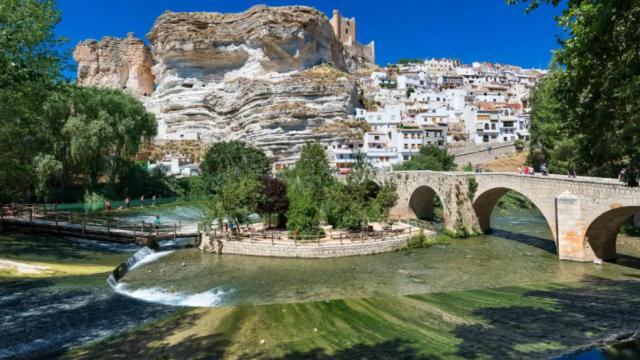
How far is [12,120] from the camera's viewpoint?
23297 millimetres

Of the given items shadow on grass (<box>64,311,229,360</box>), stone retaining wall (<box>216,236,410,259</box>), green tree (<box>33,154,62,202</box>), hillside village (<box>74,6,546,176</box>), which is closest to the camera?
shadow on grass (<box>64,311,229,360</box>)

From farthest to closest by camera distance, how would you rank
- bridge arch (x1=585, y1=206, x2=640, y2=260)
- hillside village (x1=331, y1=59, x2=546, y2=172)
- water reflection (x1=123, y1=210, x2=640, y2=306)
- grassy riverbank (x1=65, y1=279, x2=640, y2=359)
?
1. hillside village (x1=331, y1=59, x2=546, y2=172)
2. bridge arch (x1=585, y1=206, x2=640, y2=260)
3. water reflection (x1=123, y1=210, x2=640, y2=306)
4. grassy riverbank (x1=65, y1=279, x2=640, y2=359)

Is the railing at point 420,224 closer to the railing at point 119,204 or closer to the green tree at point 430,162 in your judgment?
the green tree at point 430,162

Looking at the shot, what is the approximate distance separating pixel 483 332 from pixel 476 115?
217ft

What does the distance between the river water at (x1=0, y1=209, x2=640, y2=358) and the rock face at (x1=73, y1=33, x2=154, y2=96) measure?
10488 centimetres

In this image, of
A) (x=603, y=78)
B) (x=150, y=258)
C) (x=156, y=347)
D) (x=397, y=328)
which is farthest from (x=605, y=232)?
(x=150, y=258)

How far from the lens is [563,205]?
62.7ft

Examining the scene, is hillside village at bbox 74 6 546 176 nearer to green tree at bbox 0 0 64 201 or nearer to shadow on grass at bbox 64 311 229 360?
green tree at bbox 0 0 64 201

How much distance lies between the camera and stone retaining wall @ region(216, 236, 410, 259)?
2238 centimetres

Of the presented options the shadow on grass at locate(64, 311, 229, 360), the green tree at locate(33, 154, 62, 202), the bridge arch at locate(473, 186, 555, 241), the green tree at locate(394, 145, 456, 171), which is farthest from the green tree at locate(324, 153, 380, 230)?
the green tree at locate(33, 154, 62, 202)

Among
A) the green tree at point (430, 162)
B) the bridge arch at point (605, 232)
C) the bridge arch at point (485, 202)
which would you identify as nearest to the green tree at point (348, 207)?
the bridge arch at point (485, 202)

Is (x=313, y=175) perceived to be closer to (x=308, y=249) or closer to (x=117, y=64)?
(x=308, y=249)

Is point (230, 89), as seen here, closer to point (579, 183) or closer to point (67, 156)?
point (67, 156)

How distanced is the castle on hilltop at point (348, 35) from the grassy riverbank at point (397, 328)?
117233 mm
